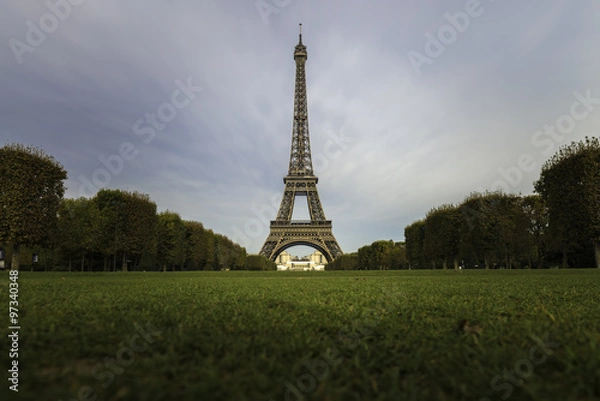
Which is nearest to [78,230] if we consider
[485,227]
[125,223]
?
[125,223]

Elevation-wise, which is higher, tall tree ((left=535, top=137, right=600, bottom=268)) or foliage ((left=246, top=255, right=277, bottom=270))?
tall tree ((left=535, top=137, right=600, bottom=268))

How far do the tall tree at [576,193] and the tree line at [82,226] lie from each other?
3117 centimetres

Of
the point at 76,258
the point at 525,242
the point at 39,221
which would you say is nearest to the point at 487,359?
the point at 39,221

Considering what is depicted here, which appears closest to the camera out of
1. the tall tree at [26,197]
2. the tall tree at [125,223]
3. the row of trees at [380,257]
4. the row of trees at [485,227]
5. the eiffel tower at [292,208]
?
the tall tree at [26,197]

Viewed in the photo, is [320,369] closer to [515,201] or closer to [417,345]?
[417,345]

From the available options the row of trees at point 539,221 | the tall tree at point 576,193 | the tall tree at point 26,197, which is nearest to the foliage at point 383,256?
the row of trees at point 539,221

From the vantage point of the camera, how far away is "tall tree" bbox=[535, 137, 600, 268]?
68.5 feet

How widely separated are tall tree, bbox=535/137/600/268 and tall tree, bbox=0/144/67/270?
105 ft

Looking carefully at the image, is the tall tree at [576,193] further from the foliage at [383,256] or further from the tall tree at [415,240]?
the foliage at [383,256]

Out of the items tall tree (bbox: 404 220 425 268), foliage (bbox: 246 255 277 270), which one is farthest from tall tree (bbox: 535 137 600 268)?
foliage (bbox: 246 255 277 270)

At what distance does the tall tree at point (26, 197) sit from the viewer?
62.7 feet

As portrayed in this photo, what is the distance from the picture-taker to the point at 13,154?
1994 cm

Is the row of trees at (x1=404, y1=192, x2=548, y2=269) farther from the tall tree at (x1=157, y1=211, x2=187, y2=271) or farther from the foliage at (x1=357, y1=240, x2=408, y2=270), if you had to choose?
the tall tree at (x1=157, y1=211, x2=187, y2=271)

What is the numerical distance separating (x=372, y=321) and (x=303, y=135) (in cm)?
6257
